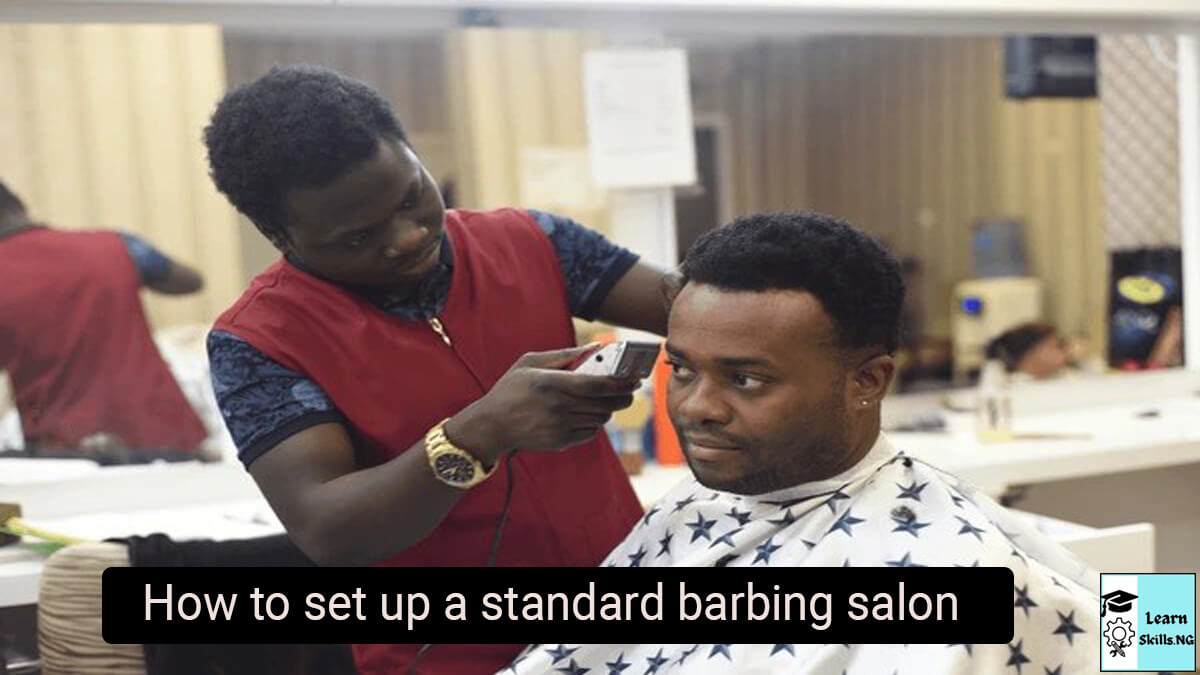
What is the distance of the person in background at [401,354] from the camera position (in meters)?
1.18

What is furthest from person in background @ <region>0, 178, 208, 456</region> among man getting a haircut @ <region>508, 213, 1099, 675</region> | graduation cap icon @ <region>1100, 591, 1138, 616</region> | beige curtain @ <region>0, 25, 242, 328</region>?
graduation cap icon @ <region>1100, 591, 1138, 616</region>

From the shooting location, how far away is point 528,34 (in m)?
3.73

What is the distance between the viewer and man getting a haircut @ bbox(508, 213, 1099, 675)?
113cm

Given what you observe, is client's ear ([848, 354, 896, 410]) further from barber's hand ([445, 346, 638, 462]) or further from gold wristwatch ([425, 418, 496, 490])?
gold wristwatch ([425, 418, 496, 490])

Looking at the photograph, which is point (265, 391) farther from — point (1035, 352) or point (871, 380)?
point (1035, 352)

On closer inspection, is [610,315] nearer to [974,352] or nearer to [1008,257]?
[974,352]

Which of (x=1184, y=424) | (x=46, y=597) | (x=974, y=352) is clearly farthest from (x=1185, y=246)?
(x=46, y=597)

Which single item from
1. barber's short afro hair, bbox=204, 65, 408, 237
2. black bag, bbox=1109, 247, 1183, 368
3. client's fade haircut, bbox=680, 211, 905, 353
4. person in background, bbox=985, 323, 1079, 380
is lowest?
person in background, bbox=985, 323, 1079, 380

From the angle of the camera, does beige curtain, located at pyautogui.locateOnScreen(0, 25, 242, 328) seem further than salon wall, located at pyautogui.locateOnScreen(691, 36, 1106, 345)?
No

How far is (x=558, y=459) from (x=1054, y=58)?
6.85ft

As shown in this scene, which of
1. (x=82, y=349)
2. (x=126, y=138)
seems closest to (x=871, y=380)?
(x=82, y=349)

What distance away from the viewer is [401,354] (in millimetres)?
1312

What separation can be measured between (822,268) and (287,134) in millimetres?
545

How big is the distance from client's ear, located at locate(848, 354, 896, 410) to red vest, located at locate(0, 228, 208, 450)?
78.5 inches
